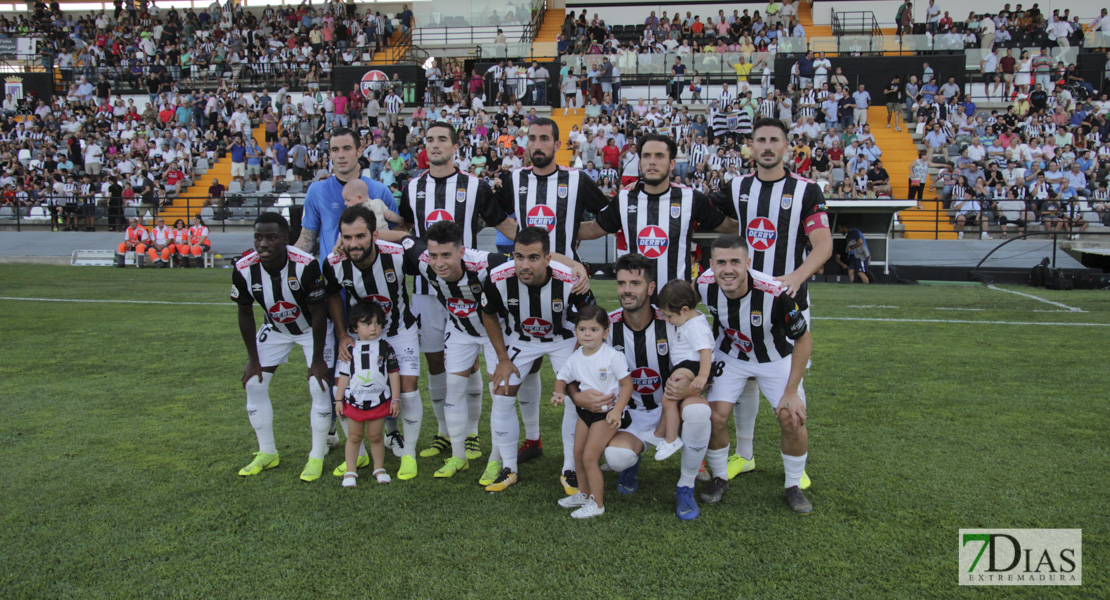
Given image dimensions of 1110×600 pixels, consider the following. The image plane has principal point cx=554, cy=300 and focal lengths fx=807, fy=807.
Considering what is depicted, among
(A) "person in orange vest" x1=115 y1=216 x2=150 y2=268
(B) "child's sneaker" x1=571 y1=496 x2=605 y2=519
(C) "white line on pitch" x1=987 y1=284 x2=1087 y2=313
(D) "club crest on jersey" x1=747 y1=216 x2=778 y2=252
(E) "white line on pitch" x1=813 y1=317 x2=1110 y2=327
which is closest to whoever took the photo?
(B) "child's sneaker" x1=571 y1=496 x2=605 y2=519

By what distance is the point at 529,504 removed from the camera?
172 inches

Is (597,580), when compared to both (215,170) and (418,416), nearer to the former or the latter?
(418,416)

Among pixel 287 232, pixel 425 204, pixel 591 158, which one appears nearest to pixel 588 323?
pixel 425 204

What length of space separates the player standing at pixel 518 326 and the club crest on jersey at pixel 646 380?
1.67 ft

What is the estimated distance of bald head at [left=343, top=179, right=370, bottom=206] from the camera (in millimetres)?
5035

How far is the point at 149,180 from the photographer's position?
2386 cm

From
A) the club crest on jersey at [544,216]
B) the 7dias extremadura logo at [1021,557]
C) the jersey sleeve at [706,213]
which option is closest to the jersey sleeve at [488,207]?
the club crest on jersey at [544,216]

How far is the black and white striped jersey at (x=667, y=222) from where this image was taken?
4812 millimetres

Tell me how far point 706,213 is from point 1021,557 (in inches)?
94.6

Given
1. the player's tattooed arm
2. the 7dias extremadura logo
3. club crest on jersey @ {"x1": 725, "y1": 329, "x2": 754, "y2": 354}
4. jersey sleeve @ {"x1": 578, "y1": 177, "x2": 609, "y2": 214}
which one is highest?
jersey sleeve @ {"x1": 578, "y1": 177, "x2": 609, "y2": 214}

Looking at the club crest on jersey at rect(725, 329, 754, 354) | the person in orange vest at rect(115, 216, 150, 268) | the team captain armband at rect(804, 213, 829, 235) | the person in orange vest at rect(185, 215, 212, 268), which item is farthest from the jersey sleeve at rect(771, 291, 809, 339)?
the person in orange vest at rect(115, 216, 150, 268)

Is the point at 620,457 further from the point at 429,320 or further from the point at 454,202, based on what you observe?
the point at 454,202

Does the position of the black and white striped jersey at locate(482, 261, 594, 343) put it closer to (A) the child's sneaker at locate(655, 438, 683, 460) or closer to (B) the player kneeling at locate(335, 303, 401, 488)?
(B) the player kneeling at locate(335, 303, 401, 488)

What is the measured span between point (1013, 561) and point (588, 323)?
88.7 inches
